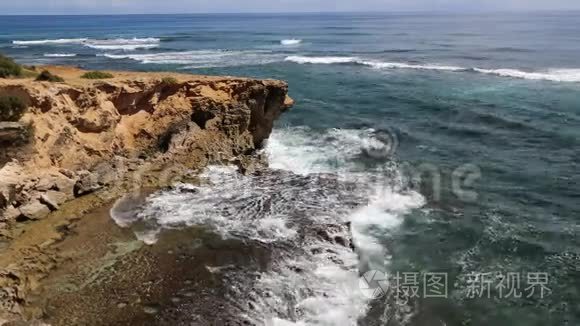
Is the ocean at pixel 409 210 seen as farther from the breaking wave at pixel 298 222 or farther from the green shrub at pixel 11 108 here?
the green shrub at pixel 11 108

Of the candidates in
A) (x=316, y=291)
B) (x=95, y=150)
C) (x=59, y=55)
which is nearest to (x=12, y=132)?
(x=95, y=150)

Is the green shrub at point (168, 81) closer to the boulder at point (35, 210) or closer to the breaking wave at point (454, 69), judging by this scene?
the boulder at point (35, 210)

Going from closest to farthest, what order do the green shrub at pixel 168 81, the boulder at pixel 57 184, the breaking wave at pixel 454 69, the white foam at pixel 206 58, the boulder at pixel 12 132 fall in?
the boulder at pixel 12 132 < the boulder at pixel 57 184 < the green shrub at pixel 168 81 < the breaking wave at pixel 454 69 < the white foam at pixel 206 58

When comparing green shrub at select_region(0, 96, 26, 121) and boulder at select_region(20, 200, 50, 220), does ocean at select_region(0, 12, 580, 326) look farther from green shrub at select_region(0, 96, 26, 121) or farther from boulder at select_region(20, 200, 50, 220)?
green shrub at select_region(0, 96, 26, 121)

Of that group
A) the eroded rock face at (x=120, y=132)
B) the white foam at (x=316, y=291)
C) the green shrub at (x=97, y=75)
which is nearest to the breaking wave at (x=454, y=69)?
the eroded rock face at (x=120, y=132)

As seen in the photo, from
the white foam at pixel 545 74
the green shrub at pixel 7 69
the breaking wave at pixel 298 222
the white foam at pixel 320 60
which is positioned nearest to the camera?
the breaking wave at pixel 298 222

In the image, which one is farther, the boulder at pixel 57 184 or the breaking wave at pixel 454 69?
the breaking wave at pixel 454 69

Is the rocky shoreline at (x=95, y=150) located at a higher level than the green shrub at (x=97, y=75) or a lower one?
lower

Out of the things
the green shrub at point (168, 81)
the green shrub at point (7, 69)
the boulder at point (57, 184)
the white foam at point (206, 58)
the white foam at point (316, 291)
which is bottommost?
the white foam at point (316, 291)
